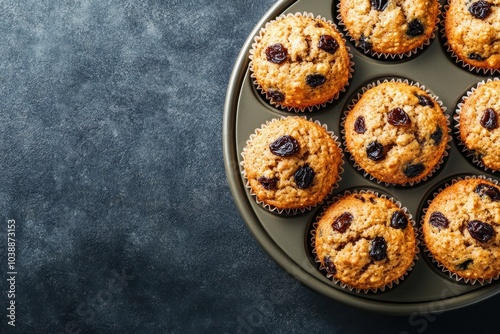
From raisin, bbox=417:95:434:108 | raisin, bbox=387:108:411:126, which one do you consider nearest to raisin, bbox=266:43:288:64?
raisin, bbox=387:108:411:126

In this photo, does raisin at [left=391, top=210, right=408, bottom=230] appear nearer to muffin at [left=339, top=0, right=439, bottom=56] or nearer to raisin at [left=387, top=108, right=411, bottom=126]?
raisin at [left=387, top=108, right=411, bottom=126]

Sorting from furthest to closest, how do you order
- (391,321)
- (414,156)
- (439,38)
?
(391,321) → (439,38) → (414,156)

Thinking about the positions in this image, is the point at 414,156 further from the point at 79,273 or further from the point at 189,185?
the point at 79,273

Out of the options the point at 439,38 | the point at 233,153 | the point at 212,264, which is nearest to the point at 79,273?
the point at 212,264

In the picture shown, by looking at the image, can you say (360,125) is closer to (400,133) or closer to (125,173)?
(400,133)

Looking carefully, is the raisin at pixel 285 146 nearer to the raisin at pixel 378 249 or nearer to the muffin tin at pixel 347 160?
the muffin tin at pixel 347 160

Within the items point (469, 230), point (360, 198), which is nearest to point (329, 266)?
point (360, 198)

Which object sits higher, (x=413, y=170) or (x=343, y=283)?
(x=413, y=170)
